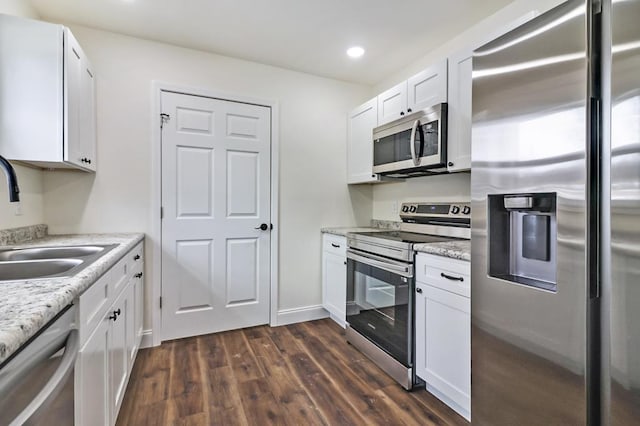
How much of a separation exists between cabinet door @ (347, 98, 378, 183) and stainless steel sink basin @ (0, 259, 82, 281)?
2307 mm

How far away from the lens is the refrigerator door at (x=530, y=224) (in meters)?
1.09

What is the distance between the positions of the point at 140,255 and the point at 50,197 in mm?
770

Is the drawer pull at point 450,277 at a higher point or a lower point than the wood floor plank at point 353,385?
higher

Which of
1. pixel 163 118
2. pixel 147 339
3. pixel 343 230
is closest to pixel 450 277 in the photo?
pixel 343 230

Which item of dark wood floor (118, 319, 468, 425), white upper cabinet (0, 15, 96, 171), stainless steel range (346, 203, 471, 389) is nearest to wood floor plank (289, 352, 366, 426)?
dark wood floor (118, 319, 468, 425)

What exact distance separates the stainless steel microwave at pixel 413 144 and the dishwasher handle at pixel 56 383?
6.94 feet

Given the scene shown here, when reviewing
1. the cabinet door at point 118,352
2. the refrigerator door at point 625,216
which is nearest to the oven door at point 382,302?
the refrigerator door at point 625,216

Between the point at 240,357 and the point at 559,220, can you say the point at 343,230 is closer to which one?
the point at 240,357

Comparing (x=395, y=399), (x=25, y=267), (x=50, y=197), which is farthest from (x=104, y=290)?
(x=395, y=399)

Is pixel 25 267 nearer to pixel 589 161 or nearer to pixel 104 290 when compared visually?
pixel 104 290

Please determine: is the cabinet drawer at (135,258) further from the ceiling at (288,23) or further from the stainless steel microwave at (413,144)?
the stainless steel microwave at (413,144)

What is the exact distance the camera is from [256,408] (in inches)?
72.0

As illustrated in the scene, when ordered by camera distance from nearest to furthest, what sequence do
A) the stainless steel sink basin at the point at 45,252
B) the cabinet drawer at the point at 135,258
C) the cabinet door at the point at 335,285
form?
the stainless steel sink basin at the point at 45,252 → the cabinet drawer at the point at 135,258 → the cabinet door at the point at 335,285

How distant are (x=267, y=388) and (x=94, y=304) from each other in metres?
1.25
